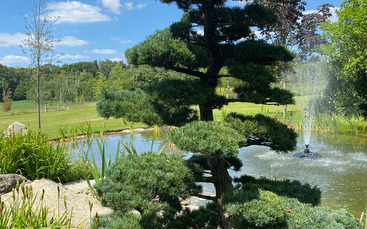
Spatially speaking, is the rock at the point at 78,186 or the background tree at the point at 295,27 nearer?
the rock at the point at 78,186

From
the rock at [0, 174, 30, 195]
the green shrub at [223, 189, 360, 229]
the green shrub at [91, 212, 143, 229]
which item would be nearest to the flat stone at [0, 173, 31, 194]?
the rock at [0, 174, 30, 195]

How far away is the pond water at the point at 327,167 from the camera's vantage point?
5.57m

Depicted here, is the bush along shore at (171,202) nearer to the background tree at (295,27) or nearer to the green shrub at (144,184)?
the green shrub at (144,184)

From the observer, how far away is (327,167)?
768 centimetres

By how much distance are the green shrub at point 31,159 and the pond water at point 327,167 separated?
4.00ft

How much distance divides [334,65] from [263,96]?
44.9 ft

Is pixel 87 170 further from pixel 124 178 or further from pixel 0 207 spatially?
pixel 0 207

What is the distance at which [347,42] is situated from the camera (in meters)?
12.9

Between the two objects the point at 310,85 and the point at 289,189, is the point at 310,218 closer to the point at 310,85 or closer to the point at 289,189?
the point at 289,189

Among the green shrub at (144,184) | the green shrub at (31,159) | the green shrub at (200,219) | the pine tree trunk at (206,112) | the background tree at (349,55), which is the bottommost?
the green shrub at (200,219)

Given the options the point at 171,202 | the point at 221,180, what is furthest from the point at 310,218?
the point at 171,202

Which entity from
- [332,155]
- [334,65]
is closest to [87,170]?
[332,155]

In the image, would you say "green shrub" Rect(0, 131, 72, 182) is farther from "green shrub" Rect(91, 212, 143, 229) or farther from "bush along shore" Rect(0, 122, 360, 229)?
"green shrub" Rect(91, 212, 143, 229)

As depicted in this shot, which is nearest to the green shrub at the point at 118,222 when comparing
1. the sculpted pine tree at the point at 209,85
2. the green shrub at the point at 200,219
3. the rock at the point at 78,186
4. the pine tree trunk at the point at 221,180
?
the green shrub at the point at 200,219
